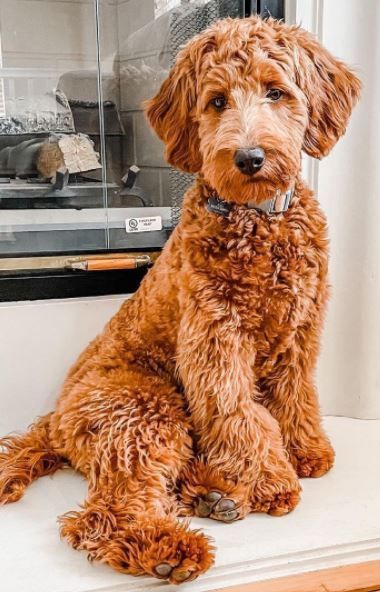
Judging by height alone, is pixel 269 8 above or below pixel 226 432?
above

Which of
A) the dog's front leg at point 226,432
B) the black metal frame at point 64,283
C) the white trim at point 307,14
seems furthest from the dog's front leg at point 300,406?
the white trim at point 307,14

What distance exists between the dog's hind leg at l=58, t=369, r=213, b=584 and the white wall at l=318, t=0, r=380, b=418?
0.58 metres

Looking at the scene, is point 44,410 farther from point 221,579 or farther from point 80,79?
point 80,79

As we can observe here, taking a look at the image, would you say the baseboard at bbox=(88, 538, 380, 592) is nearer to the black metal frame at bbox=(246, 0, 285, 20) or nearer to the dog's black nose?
the dog's black nose

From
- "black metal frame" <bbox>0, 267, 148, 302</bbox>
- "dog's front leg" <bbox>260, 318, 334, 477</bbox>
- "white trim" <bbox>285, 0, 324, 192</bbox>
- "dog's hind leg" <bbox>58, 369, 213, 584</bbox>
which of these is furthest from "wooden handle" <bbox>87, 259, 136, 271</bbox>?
"white trim" <bbox>285, 0, 324, 192</bbox>

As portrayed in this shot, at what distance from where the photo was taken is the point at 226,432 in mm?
1303

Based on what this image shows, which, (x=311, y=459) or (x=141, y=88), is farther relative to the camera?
(x=141, y=88)

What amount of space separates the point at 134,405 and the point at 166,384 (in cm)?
11

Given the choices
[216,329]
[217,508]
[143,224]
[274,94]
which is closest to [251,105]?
[274,94]

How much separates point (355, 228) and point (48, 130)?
33.6 inches

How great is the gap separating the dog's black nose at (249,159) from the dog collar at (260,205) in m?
0.14

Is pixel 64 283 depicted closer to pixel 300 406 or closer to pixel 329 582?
pixel 300 406

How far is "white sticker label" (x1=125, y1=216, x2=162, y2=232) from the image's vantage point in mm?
1783

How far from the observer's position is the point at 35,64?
68.6 inches
